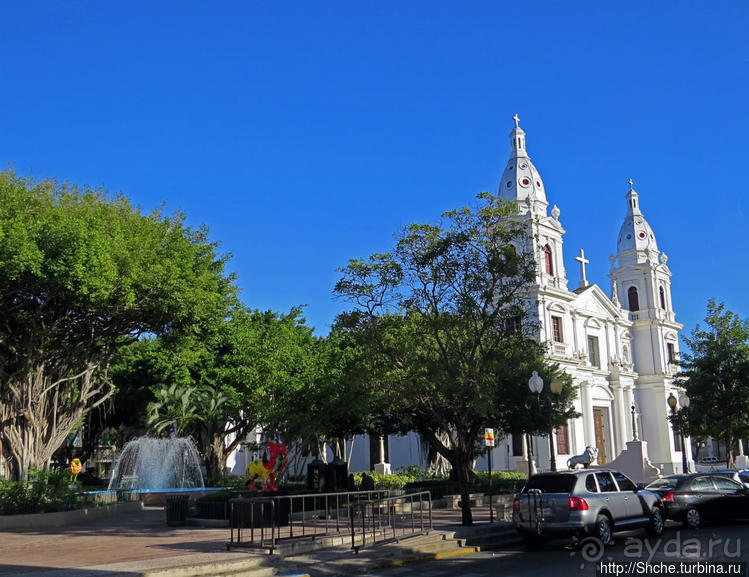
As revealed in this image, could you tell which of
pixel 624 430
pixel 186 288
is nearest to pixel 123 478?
pixel 186 288

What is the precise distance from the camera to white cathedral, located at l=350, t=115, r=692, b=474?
47.2 meters

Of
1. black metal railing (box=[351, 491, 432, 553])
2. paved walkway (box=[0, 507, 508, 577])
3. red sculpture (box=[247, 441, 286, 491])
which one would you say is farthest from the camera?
red sculpture (box=[247, 441, 286, 491])

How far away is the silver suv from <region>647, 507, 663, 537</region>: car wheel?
26 millimetres

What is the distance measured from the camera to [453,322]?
1808 cm

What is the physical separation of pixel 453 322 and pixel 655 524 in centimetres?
637

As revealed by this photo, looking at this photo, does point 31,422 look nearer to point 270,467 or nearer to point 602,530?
point 270,467

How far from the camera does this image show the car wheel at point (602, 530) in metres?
14.3

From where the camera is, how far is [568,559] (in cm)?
1336

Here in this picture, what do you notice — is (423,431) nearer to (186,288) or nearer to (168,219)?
(186,288)

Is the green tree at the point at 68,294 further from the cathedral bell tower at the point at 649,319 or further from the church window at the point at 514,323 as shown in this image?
the cathedral bell tower at the point at 649,319

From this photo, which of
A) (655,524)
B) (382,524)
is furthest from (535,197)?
(382,524)

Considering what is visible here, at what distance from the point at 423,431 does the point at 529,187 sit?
83.4 ft

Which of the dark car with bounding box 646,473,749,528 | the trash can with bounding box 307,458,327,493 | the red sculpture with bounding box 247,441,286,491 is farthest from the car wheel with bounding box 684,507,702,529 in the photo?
the red sculpture with bounding box 247,441,286,491

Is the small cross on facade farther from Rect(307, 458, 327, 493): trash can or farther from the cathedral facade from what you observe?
Rect(307, 458, 327, 493): trash can
